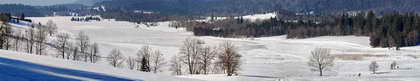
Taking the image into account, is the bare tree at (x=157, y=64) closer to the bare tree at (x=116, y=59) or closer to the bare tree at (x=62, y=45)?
the bare tree at (x=116, y=59)

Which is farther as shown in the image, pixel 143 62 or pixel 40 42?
pixel 40 42

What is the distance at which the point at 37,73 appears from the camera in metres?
30.4

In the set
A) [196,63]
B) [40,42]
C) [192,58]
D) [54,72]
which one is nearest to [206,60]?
[196,63]

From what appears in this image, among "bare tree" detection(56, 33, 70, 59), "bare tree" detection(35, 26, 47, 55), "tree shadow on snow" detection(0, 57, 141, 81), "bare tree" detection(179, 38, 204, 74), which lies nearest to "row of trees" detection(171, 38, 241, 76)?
"bare tree" detection(179, 38, 204, 74)

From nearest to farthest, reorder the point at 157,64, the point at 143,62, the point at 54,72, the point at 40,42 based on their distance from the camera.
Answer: the point at 54,72, the point at 143,62, the point at 40,42, the point at 157,64

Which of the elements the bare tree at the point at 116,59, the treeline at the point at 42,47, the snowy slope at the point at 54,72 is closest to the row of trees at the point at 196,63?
the bare tree at the point at 116,59

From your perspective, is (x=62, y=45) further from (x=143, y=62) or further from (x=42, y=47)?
(x=143, y=62)

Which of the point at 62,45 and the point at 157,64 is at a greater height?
the point at 62,45

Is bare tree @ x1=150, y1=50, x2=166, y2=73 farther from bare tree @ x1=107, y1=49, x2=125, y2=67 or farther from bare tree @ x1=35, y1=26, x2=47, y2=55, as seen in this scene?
bare tree @ x1=35, y1=26, x2=47, y2=55

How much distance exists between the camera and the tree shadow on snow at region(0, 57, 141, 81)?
27920mm

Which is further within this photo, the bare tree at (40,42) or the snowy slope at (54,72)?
the bare tree at (40,42)

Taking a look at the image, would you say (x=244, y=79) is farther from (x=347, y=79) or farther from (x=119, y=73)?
(x=119, y=73)

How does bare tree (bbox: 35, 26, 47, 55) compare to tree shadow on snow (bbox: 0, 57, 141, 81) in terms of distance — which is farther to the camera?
bare tree (bbox: 35, 26, 47, 55)

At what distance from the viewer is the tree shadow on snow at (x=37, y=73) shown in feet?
91.6
